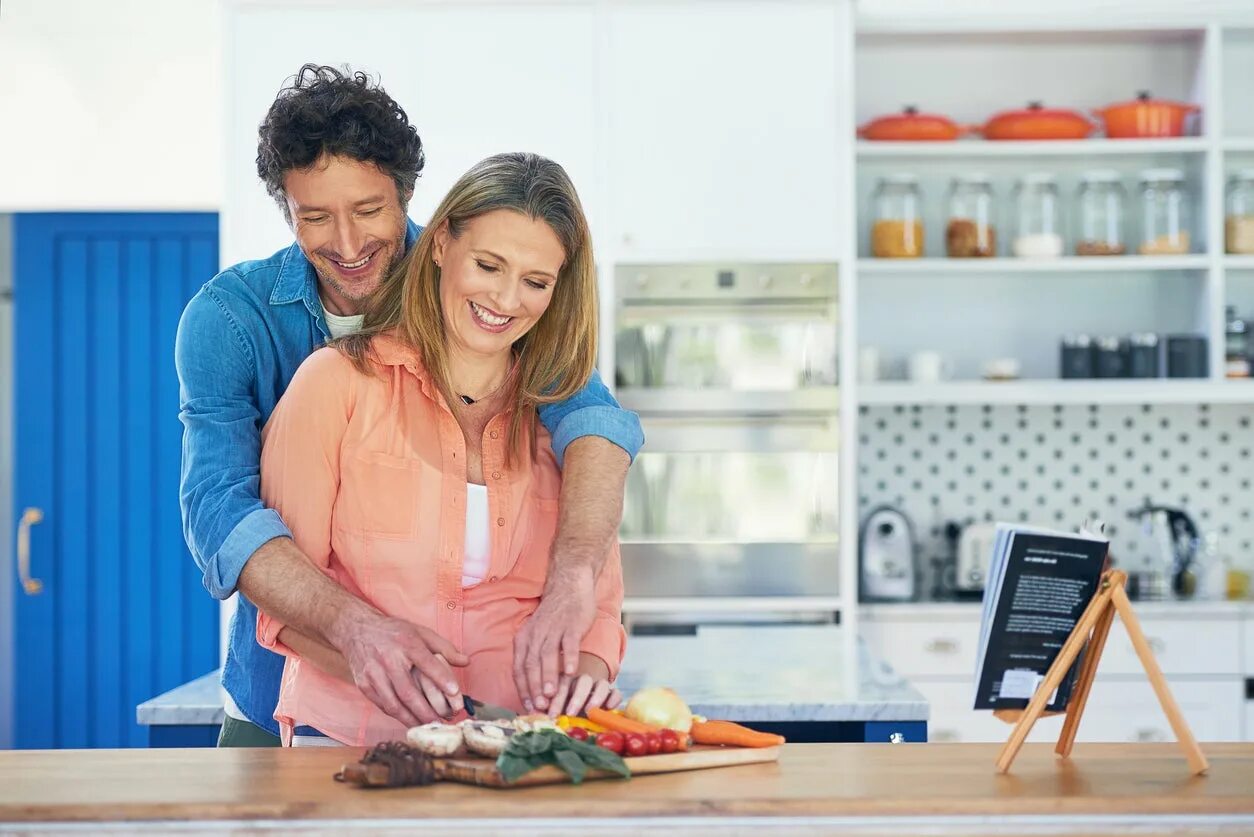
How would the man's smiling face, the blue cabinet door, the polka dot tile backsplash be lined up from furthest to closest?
1. the blue cabinet door
2. the polka dot tile backsplash
3. the man's smiling face

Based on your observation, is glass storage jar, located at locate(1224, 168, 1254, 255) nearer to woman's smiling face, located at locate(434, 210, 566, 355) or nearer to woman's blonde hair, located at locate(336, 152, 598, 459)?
woman's blonde hair, located at locate(336, 152, 598, 459)

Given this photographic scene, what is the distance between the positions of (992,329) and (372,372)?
3139 millimetres

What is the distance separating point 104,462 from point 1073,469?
3.29 metres

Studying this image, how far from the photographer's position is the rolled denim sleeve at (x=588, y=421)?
77.7 inches

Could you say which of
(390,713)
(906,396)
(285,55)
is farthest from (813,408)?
(390,713)

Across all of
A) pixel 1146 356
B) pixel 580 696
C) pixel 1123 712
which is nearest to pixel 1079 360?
pixel 1146 356

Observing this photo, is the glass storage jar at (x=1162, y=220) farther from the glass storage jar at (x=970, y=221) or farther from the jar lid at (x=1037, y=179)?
the glass storage jar at (x=970, y=221)

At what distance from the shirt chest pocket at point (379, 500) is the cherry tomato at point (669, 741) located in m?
0.45

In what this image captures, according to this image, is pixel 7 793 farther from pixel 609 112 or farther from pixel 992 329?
pixel 992 329

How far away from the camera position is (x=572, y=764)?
1443mm

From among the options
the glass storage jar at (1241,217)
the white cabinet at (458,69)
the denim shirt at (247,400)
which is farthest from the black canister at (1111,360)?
the denim shirt at (247,400)

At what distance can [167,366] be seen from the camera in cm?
495

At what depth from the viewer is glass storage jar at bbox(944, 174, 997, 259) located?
4359 mm

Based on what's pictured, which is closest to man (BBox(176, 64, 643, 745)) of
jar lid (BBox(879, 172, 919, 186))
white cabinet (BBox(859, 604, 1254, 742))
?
white cabinet (BBox(859, 604, 1254, 742))
